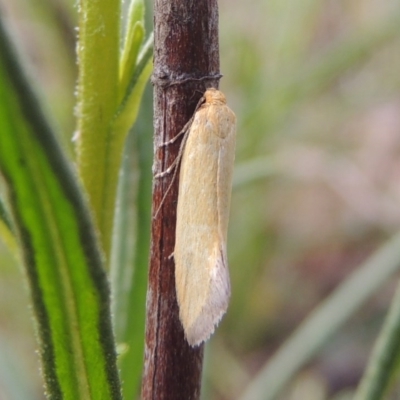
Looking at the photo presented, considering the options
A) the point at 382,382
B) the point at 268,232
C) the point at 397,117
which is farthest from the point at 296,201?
the point at 382,382

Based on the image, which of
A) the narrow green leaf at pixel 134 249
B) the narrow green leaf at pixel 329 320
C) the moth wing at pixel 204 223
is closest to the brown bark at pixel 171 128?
the moth wing at pixel 204 223

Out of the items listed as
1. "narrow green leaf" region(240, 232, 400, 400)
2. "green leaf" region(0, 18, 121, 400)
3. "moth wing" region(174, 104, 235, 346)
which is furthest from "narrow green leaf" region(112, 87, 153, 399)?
"narrow green leaf" region(240, 232, 400, 400)

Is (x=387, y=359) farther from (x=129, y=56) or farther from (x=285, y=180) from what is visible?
(x=285, y=180)

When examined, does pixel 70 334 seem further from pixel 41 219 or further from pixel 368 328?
pixel 368 328

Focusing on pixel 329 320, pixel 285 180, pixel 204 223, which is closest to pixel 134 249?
pixel 204 223

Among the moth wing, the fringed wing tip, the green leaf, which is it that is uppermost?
the green leaf

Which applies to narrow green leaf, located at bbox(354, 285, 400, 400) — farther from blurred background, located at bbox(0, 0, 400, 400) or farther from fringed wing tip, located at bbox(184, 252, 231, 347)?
blurred background, located at bbox(0, 0, 400, 400)
